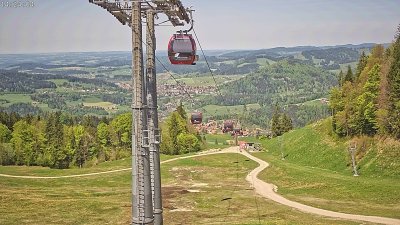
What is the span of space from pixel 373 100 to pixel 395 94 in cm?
854

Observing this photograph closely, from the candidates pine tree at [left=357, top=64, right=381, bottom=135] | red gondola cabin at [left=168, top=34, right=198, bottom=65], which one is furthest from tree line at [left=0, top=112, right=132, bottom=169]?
red gondola cabin at [left=168, top=34, right=198, bottom=65]

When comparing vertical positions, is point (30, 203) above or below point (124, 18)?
below

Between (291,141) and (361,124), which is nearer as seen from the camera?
(361,124)

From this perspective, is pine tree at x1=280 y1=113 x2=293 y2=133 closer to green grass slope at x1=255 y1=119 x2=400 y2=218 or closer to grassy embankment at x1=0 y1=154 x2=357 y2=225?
green grass slope at x1=255 y1=119 x2=400 y2=218

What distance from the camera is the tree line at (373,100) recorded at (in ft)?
234

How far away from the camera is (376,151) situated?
72812mm

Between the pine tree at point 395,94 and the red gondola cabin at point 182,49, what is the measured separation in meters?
55.9

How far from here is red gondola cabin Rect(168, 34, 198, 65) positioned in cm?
2356

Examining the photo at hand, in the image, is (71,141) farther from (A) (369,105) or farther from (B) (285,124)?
(B) (285,124)

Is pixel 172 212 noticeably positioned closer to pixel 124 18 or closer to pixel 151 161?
pixel 151 161

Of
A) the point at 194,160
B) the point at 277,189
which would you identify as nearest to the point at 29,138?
the point at 194,160

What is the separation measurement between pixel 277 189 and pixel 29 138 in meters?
77.7

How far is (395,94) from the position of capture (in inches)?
2758

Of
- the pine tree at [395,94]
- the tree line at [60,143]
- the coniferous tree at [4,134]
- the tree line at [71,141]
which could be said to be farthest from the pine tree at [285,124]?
the coniferous tree at [4,134]
